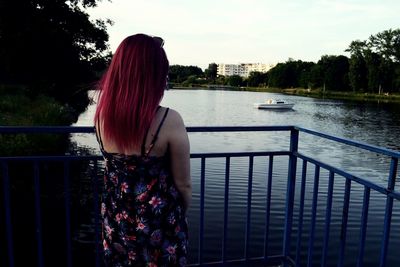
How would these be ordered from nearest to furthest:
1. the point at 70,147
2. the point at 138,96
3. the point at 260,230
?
the point at 138,96
the point at 260,230
the point at 70,147

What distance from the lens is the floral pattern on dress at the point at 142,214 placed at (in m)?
2.10

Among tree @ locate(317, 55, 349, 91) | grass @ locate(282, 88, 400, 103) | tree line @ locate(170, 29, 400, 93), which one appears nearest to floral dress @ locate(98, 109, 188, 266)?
tree line @ locate(170, 29, 400, 93)

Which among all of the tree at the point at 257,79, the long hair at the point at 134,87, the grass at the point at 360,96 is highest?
the tree at the point at 257,79

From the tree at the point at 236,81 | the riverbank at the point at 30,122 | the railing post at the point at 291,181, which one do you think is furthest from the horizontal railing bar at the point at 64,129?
the tree at the point at 236,81

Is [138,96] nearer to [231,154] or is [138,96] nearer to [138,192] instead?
[138,192]

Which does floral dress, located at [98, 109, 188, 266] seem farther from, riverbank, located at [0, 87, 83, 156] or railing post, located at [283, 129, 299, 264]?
riverbank, located at [0, 87, 83, 156]

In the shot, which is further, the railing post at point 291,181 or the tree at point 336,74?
the tree at point 336,74

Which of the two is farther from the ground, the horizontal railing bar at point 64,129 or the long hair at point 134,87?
the long hair at point 134,87

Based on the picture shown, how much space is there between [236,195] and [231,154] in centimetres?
981

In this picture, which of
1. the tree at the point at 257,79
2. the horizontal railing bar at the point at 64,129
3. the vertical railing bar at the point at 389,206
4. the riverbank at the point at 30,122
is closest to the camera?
the vertical railing bar at the point at 389,206

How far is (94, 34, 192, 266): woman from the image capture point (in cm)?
191

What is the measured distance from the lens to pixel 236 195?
1316 cm

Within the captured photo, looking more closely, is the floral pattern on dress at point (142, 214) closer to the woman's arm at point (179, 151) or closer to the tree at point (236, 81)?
the woman's arm at point (179, 151)

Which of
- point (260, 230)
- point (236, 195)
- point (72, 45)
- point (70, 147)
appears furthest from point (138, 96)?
point (72, 45)
